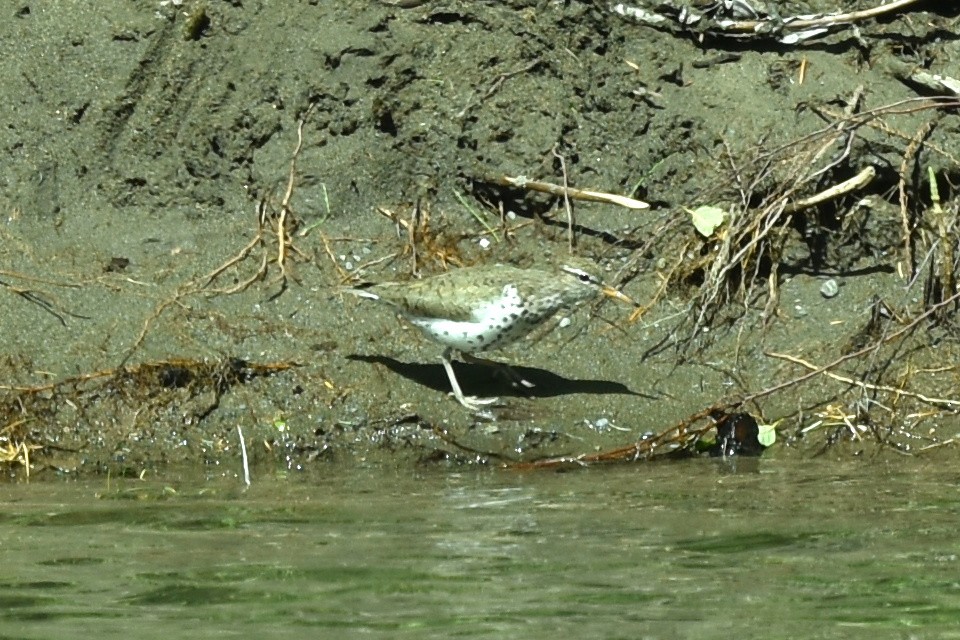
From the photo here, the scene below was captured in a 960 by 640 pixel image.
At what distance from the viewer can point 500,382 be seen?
10.0 m

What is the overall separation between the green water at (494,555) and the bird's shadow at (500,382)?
88 centimetres

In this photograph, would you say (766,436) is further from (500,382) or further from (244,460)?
(244,460)

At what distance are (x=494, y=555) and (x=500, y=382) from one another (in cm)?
300

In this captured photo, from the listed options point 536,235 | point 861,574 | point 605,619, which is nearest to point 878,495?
point 861,574

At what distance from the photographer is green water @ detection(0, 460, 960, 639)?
6133mm

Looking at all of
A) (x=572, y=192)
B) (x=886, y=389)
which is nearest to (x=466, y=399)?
(x=572, y=192)

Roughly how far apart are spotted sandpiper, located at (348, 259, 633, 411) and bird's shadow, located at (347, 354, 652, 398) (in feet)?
0.26

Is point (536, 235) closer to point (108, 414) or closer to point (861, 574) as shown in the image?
point (108, 414)

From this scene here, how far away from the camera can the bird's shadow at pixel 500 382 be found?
9.88m

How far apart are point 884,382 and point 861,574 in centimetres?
333

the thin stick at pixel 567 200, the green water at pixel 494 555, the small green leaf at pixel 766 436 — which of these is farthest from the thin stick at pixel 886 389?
the thin stick at pixel 567 200

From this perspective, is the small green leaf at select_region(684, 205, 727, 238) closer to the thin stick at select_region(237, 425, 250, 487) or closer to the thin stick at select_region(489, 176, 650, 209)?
the thin stick at select_region(489, 176, 650, 209)

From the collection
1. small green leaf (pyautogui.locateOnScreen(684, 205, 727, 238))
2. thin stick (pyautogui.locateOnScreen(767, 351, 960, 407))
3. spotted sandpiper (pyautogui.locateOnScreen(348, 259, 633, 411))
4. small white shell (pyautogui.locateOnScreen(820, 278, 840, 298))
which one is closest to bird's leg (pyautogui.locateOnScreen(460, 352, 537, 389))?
spotted sandpiper (pyautogui.locateOnScreen(348, 259, 633, 411))

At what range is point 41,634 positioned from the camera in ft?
19.6
